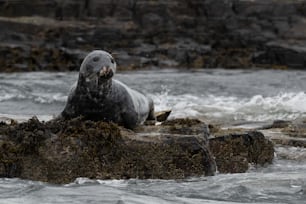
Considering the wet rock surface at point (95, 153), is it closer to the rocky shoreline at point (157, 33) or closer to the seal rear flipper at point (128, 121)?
the seal rear flipper at point (128, 121)


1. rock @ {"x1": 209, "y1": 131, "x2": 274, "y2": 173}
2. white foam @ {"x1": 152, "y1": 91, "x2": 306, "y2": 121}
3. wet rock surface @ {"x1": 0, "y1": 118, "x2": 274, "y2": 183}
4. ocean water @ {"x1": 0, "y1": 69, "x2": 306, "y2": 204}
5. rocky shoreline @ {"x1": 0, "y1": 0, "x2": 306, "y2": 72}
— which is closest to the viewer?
ocean water @ {"x1": 0, "y1": 69, "x2": 306, "y2": 204}

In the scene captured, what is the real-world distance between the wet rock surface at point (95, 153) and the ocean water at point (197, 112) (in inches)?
5.8

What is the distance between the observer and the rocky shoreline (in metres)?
27.6

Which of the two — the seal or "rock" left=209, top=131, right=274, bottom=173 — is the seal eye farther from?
"rock" left=209, top=131, right=274, bottom=173

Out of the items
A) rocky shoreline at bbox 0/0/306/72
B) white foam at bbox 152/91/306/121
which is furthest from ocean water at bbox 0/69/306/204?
rocky shoreline at bbox 0/0/306/72

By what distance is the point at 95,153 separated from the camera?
23.1 feet

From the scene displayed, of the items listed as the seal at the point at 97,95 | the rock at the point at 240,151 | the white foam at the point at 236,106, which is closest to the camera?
the rock at the point at 240,151

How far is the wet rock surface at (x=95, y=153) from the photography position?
6859 mm

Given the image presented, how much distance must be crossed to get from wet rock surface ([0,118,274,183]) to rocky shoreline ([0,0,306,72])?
62.4 feet

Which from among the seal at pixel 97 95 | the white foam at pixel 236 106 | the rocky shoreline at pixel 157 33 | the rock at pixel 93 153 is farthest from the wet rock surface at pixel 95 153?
the rocky shoreline at pixel 157 33

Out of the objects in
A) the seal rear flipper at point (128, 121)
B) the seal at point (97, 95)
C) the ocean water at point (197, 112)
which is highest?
the seal at point (97, 95)

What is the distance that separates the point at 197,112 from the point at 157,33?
1614cm

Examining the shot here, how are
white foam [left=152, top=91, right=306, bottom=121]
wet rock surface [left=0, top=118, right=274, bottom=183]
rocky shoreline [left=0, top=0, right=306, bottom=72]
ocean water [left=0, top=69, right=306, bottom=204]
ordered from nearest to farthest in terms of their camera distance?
1. ocean water [left=0, top=69, right=306, bottom=204]
2. wet rock surface [left=0, top=118, right=274, bottom=183]
3. white foam [left=152, top=91, right=306, bottom=121]
4. rocky shoreline [left=0, top=0, right=306, bottom=72]

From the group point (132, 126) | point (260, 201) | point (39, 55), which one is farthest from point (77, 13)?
point (260, 201)
